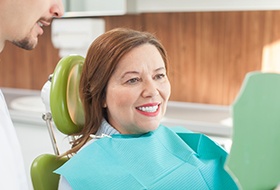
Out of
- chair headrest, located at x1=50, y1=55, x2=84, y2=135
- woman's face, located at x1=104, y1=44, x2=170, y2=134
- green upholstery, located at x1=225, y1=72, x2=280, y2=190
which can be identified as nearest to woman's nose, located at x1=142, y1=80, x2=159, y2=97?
woman's face, located at x1=104, y1=44, x2=170, y2=134

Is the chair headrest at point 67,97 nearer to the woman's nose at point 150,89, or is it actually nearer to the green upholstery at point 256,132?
the woman's nose at point 150,89

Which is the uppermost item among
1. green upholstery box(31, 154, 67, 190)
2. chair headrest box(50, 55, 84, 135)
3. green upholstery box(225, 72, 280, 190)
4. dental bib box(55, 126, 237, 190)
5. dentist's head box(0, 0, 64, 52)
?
dentist's head box(0, 0, 64, 52)

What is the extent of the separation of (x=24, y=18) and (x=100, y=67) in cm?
26

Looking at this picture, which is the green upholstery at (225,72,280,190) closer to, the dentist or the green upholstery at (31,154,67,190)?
the dentist

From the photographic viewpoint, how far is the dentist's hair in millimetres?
1260

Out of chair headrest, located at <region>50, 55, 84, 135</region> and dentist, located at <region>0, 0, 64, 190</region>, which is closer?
dentist, located at <region>0, 0, 64, 190</region>

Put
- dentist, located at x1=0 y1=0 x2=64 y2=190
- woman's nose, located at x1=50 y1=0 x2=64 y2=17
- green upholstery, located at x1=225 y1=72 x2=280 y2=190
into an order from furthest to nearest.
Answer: woman's nose, located at x1=50 y1=0 x2=64 y2=17, dentist, located at x1=0 y1=0 x2=64 y2=190, green upholstery, located at x1=225 y1=72 x2=280 y2=190

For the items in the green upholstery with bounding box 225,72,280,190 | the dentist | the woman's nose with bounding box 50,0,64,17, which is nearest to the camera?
the green upholstery with bounding box 225,72,280,190

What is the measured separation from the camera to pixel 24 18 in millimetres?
1164

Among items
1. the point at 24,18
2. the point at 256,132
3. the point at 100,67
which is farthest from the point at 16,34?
the point at 256,132

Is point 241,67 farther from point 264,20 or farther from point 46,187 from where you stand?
point 46,187

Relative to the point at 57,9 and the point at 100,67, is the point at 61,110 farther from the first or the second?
the point at 57,9

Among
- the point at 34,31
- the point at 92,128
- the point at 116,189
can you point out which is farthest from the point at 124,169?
the point at 34,31

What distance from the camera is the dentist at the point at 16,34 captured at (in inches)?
42.7
